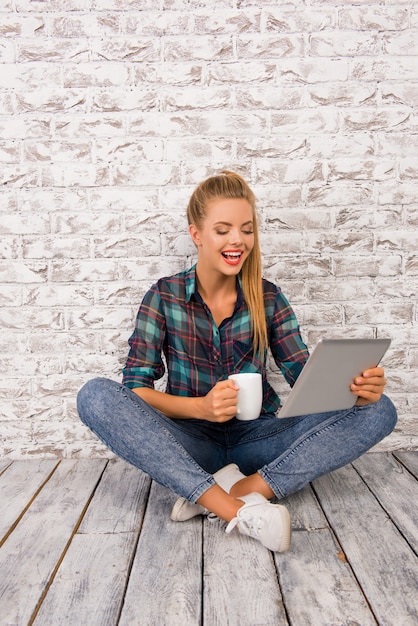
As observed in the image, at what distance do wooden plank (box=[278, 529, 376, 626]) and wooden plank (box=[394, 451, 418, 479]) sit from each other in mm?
614

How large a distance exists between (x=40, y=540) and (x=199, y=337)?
2.25ft

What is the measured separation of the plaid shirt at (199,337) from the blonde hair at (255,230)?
3cm

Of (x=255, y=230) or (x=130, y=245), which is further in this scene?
(x=130, y=245)

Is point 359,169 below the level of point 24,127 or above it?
below

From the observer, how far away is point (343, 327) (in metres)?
2.11

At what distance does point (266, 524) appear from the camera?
1.37m

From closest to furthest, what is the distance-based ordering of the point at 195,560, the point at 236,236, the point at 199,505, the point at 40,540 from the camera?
the point at 195,560, the point at 40,540, the point at 199,505, the point at 236,236

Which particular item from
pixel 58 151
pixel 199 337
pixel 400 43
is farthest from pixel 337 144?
Result: pixel 58 151

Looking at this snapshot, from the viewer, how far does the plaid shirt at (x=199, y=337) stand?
5.87ft

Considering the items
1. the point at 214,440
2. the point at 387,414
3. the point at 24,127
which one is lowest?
the point at 214,440

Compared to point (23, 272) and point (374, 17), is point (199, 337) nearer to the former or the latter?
point (23, 272)

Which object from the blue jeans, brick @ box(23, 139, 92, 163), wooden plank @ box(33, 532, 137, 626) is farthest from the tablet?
brick @ box(23, 139, 92, 163)

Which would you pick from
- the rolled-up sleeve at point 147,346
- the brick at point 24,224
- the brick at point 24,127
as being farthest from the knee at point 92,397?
the brick at point 24,127

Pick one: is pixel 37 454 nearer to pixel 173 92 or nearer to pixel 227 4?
pixel 173 92
